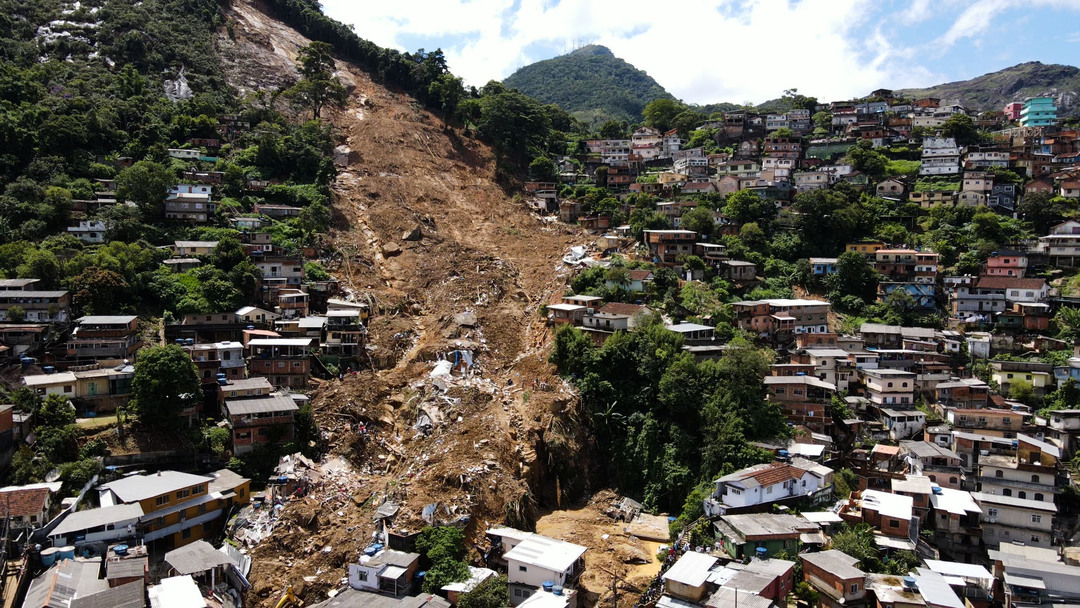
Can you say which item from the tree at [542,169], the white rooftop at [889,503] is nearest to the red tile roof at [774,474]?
the white rooftop at [889,503]

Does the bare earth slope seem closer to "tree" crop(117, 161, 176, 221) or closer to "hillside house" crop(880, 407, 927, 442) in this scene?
"tree" crop(117, 161, 176, 221)

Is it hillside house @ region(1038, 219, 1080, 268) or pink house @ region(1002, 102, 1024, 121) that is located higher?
pink house @ region(1002, 102, 1024, 121)

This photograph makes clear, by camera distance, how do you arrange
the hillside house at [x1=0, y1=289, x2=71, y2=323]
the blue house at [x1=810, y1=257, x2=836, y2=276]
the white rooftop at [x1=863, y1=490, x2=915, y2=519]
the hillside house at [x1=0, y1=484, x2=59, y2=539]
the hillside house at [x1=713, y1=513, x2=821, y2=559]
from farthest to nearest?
the blue house at [x1=810, y1=257, x2=836, y2=276] < the hillside house at [x1=0, y1=289, x2=71, y2=323] < the white rooftop at [x1=863, y1=490, x2=915, y2=519] < the hillside house at [x1=713, y1=513, x2=821, y2=559] < the hillside house at [x1=0, y1=484, x2=59, y2=539]

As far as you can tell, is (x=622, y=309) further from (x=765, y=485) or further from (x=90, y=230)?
(x=90, y=230)

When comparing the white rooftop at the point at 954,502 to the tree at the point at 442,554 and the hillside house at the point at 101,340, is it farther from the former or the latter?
the hillside house at the point at 101,340

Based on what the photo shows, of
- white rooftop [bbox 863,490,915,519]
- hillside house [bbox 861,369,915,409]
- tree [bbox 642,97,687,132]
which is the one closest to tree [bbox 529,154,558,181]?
tree [bbox 642,97,687,132]

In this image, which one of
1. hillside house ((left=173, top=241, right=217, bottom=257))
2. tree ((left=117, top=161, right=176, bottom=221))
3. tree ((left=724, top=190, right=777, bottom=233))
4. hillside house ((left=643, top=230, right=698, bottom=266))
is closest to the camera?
hillside house ((left=173, top=241, right=217, bottom=257))

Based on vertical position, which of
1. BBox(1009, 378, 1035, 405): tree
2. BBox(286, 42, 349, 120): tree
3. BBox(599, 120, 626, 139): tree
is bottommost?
BBox(1009, 378, 1035, 405): tree

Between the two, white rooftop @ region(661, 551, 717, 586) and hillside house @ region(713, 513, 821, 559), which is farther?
hillside house @ region(713, 513, 821, 559)
